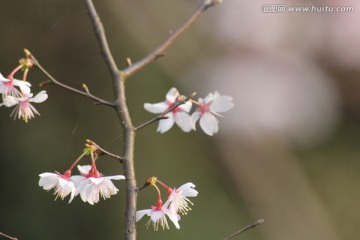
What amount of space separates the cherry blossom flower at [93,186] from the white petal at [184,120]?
172 mm

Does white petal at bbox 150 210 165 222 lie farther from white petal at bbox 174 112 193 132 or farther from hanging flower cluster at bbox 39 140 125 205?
white petal at bbox 174 112 193 132

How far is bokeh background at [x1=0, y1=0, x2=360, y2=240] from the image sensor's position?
254cm

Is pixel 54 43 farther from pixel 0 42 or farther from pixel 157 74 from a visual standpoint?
pixel 157 74

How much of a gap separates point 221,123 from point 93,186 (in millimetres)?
1880

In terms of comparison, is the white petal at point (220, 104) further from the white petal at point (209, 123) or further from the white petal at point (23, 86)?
the white petal at point (23, 86)

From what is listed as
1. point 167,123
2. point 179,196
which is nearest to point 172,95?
point 167,123

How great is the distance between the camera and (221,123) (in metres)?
2.63

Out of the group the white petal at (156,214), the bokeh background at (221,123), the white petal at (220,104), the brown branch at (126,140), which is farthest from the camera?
the bokeh background at (221,123)

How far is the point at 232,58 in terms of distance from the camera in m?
2.70

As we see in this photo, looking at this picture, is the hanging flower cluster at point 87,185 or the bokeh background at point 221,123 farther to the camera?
the bokeh background at point 221,123

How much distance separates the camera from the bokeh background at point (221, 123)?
100 inches

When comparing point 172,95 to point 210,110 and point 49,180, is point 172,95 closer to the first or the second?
point 210,110

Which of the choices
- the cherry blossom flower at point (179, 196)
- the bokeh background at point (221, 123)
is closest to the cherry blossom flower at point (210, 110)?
the cherry blossom flower at point (179, 196)

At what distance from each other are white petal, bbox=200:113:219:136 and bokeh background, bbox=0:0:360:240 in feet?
4.94
